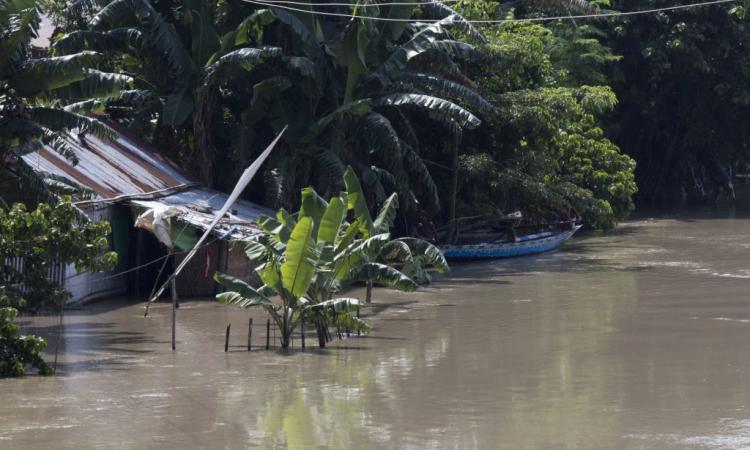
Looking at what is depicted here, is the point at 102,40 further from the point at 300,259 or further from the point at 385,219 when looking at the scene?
the point at 300,259

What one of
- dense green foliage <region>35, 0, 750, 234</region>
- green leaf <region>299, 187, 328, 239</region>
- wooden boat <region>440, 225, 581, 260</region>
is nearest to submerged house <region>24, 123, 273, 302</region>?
dense green foliage <region>35, 0, 750, 234</region>

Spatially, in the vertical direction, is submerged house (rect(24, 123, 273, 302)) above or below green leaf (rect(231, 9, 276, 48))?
below

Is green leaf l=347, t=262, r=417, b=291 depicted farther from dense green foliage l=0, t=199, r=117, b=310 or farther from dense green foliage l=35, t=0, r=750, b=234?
dense green foliage l=35, t=0, r=750, b=234

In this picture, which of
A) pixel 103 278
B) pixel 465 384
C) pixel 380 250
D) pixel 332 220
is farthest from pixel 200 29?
pixel 465 384

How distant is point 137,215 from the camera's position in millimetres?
19828

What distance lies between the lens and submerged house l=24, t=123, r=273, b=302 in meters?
18.9

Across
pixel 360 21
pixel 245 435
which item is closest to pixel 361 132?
pixel 360 21

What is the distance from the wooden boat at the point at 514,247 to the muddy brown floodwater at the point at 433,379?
455cm

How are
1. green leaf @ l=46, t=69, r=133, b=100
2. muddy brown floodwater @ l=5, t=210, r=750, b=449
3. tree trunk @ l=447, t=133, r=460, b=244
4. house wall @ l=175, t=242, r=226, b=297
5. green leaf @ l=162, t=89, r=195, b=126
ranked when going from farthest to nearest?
tree trunk @ l=447, t=133, r=460, b=244
green leaf @ l=162, t=89, r=195, b=126
house wall @ l=175, t=242, r=226, b=297
green leaf @ l=46, t=69, r=133, b=100
muddy brown floodwater @ l=5, t=210, r=750, b=449

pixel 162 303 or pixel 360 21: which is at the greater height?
pixel 360 21

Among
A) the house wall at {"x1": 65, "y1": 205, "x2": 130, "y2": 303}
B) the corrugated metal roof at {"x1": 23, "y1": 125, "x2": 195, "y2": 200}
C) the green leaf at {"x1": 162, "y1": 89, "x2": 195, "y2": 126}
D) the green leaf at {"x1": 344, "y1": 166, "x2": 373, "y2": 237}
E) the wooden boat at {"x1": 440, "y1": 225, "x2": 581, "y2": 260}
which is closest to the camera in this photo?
the green leaf at {"x1": 344, "y1": 166, "x2": 373, "y2": 237}

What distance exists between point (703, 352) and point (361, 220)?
208 inches

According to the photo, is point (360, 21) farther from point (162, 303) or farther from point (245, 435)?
point (245, 435)

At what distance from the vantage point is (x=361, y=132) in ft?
77.2
